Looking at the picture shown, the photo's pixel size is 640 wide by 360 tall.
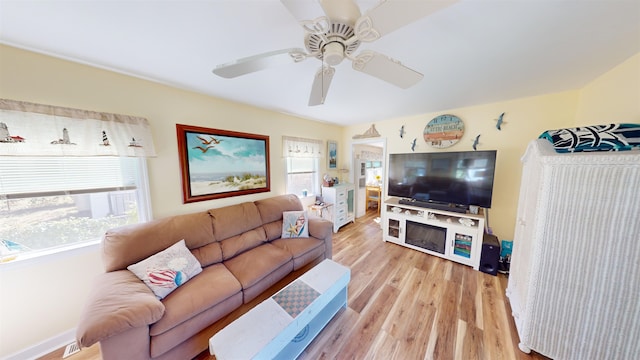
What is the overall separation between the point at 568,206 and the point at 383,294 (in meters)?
1.59

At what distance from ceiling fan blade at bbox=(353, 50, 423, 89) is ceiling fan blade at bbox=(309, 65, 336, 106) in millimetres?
187

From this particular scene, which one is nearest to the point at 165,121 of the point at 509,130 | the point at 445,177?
the point at 445,177

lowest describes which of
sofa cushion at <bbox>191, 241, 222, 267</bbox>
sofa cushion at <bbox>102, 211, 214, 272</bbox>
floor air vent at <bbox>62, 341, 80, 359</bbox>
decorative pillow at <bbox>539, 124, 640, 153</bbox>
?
floor air vent at <bbox>62, 341, 80, 359</bbox>

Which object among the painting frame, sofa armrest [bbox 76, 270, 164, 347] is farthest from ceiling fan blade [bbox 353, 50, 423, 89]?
the painting frame

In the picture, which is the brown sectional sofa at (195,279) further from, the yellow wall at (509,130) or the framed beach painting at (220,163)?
the yellow wall at (509,130)

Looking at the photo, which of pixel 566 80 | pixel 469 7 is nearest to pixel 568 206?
pixel 469 7

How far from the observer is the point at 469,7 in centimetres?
95

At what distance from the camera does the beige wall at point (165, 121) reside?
1288 mm

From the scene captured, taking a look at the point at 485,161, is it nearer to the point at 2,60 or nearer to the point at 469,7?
the point at 469,7

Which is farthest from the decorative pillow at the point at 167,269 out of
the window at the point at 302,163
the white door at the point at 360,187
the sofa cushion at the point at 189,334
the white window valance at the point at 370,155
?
the white window valance at the point at 370,155

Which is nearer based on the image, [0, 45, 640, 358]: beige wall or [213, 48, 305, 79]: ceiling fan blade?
[213, 48, 305, 79]: ceiling fan blade

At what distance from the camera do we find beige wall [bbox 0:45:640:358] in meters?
1.29

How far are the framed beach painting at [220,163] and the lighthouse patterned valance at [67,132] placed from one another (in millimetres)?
343

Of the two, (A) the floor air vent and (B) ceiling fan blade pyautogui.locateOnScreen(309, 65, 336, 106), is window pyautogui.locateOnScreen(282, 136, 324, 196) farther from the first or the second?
(A) the floor air vent
